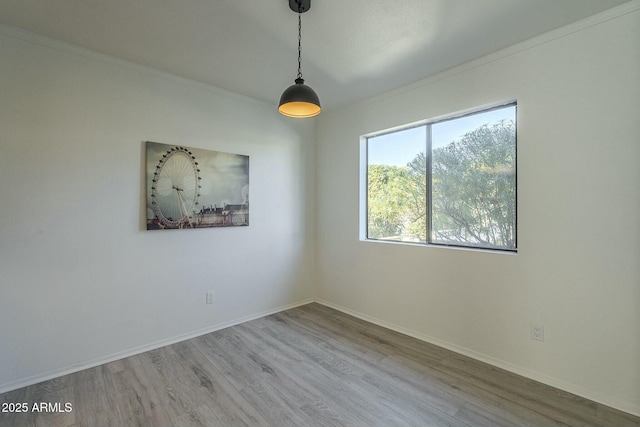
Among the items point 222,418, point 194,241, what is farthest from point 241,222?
point 222,418

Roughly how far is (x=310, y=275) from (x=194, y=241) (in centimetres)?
176

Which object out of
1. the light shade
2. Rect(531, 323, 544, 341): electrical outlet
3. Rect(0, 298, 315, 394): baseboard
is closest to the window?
Rect(531, 323, 544, 341): electrical outlet

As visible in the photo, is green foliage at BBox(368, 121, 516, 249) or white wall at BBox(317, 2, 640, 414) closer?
white wall at BBox(317, 2, 640, 414)

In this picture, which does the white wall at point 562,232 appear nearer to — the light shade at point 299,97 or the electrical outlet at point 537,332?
the electrical outlet at point 537,332

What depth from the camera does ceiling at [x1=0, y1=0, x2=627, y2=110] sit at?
1950 mm

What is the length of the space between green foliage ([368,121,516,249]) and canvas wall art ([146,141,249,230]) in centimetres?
176

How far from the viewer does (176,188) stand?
2.93 metres

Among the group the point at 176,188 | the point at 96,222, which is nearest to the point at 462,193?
the point at 176,188

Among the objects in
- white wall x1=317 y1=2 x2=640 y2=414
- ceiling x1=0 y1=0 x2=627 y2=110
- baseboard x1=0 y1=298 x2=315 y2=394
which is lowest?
baseboard x1=0 y1=298 x2=315 y2=394

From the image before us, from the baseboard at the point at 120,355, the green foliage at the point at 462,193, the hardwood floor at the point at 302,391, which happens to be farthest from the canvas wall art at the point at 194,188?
the green foliage at the point at 462,193

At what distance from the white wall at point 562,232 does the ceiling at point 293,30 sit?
0.24m

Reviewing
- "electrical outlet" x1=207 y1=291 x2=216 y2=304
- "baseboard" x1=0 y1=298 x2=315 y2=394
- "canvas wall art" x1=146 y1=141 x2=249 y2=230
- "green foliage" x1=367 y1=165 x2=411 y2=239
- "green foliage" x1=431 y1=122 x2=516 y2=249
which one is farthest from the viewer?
"green foliage" x1=367 y1=165 x2=411 y2=239

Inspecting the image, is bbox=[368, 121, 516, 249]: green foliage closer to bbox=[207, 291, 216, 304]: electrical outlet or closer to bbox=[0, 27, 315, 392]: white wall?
bbox=[0, 27, 315, 392]: white wall

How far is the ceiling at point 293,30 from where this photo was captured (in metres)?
1.95
